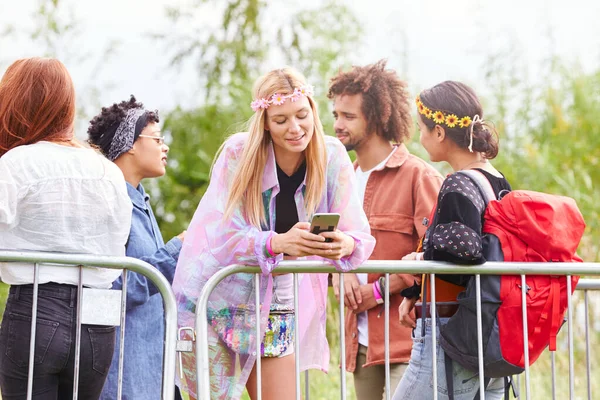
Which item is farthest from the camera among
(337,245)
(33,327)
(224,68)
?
(224,68)

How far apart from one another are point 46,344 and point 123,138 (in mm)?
1221

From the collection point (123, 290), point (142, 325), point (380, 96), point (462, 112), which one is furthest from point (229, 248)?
point (380, 96)

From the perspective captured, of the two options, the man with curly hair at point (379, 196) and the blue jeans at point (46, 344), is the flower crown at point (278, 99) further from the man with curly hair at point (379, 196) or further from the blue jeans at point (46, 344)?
the blue jeans at point (46, 344)

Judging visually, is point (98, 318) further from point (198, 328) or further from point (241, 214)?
point (241, 214)

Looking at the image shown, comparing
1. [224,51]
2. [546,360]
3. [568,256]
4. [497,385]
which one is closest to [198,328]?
[497,385]

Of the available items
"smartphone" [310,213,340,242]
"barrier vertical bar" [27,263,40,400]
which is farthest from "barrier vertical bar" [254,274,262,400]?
"barrier vertical bar" [27,263,40,400]

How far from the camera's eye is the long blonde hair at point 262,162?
3668 mm

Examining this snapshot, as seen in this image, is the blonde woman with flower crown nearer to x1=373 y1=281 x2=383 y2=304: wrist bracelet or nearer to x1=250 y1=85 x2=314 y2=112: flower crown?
x1=250 y1=85 x2=314 y2=112: flower crown

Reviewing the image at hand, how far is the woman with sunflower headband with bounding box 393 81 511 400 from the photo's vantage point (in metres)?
3.48

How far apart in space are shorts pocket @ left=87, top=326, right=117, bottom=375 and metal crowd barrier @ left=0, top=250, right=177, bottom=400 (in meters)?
0.05

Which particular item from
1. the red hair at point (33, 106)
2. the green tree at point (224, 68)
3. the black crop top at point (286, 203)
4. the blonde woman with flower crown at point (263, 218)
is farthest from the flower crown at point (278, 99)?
the green tree at point (224, 68)

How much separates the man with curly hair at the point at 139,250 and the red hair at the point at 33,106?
691mm

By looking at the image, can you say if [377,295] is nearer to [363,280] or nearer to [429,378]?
[363,280]

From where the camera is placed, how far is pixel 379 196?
14.4 ft
